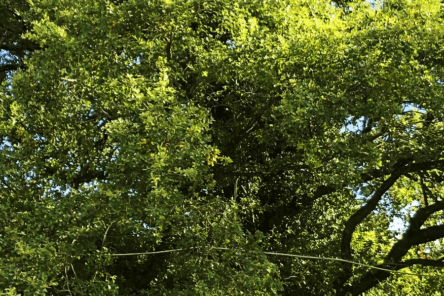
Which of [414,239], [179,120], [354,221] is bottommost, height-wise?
[179,120]

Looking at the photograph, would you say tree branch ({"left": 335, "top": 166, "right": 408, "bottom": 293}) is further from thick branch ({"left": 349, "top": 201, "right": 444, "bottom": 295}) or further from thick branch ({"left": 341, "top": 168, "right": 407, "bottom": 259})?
thick branch ({"left": 349, "top": 201, "right": 444, "bottom": 295})

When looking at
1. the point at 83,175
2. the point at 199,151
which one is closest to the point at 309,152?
the point at 199,151

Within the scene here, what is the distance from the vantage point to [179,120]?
755 centimetres

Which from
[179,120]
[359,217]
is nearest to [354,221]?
[359,217]

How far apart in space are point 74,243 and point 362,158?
469cm

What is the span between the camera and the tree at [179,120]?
25.0ft

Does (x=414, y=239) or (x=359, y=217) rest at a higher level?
(x=359, y=217)

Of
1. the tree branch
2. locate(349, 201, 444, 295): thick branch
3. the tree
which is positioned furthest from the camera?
locate(349, 201, 444, 295): thick branch

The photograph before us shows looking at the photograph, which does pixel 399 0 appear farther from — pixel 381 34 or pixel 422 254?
pixel 422 254

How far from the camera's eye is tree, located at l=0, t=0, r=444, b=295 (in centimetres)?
761

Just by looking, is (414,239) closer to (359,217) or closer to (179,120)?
(359,217)

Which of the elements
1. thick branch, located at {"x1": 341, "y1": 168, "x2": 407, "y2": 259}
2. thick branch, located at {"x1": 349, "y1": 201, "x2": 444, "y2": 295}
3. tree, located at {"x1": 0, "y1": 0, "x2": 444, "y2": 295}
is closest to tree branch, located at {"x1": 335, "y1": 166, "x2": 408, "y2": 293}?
thick branch, located at {"x1": 341, "y1": 168, "x2": 407, "y2": 259}

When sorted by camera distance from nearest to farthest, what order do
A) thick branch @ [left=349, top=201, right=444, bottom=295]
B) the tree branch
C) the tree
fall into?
the tree < the tree branch < thick branch @ [left=349, top=201, right=444, bottom=295]

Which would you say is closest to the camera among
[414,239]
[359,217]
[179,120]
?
[179,120]
